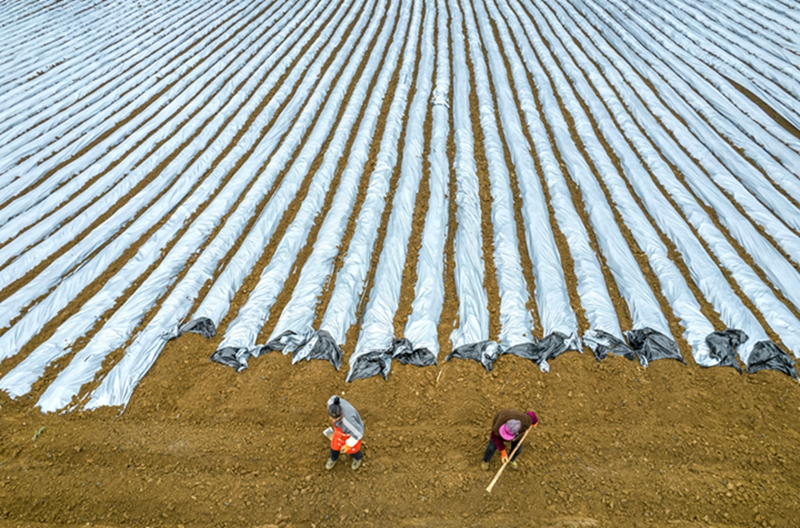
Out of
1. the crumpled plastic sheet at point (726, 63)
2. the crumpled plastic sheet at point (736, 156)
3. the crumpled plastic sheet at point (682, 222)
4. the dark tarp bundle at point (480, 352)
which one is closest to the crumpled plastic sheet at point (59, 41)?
the dark tarp bundle at point (480, 352)

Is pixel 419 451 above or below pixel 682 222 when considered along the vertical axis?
below

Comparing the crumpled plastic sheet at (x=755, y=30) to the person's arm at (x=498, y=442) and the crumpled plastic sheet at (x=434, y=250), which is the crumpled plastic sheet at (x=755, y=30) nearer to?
the crumpled plastic sheet at (x=434, y=250)

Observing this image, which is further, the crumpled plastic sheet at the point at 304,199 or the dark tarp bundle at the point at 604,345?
the crumpled plastic sheet at the point at 304,199

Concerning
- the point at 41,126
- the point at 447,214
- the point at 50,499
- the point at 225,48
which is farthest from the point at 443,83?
the point at 50,499

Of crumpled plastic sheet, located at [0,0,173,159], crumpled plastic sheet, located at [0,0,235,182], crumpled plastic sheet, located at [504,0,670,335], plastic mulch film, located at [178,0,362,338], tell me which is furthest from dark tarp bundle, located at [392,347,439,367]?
crumpled plastic sheet, located at [0,0,173,159]

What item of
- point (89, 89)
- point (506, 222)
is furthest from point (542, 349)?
point (89, 89)

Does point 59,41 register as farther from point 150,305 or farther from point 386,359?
point 386,359
